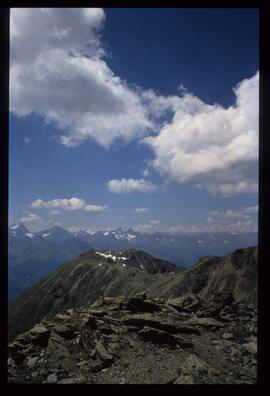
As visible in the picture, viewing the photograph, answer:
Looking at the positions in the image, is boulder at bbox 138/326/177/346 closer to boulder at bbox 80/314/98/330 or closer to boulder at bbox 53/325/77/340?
boulder at bbox 80/314/98/330

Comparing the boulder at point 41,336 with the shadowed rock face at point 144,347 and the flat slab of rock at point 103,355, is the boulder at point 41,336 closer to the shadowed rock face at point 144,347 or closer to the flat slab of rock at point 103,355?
the shadowed rock face at point 144,347

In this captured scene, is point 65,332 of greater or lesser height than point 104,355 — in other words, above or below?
below

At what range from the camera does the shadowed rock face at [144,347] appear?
15.9ft

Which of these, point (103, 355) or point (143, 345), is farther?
point (143, 345)

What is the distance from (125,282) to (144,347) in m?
68.5

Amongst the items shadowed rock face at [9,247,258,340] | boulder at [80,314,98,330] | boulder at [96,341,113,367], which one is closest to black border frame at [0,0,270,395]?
boulder at [96,341,113,367]

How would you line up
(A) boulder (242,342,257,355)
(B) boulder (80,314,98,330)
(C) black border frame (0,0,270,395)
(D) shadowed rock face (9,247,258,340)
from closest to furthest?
(C) black border frame (0,0,270,395) < (A) boulder (242,342,257,355) < (B) boulder (80,314,98,330) < (D) shadowed rock face (9,247,258,340)

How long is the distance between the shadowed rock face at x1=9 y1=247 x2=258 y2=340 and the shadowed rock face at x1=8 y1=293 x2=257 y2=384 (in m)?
21.1

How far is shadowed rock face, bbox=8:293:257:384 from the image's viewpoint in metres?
4.84

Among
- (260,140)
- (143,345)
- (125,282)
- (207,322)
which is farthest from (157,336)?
(125,282)

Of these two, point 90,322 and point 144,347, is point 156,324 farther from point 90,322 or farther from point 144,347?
point 90,322

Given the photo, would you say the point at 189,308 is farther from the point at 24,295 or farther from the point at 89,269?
the point at 24,295

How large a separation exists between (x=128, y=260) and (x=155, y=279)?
55.9 m

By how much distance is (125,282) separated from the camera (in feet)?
240
